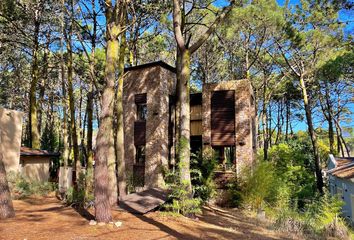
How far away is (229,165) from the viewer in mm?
15328

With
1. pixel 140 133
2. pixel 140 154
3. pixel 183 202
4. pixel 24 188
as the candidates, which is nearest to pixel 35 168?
pixel 24 188

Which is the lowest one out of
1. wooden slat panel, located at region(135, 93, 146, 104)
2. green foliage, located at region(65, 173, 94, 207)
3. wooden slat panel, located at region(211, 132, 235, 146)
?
green foliage, located at region(65, 173, 94, 207)

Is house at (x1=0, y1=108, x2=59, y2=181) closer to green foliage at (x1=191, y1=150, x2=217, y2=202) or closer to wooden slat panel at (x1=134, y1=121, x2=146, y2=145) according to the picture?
wooden slat panel at (x1=134, y1=121, x2=146, y2=145)

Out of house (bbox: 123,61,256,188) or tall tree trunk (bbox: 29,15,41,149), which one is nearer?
house (bbox: 123,61,256,188)

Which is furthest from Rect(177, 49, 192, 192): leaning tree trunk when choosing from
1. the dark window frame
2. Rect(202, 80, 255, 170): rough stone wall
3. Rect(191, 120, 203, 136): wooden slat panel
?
the dark window frame

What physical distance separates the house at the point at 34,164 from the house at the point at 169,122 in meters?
5.91

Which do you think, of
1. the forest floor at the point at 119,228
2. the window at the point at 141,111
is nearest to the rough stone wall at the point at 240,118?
the window at the point at 141,111

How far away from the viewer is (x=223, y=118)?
51.2 ft

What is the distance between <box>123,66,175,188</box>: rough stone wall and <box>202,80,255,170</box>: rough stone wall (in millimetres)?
2205

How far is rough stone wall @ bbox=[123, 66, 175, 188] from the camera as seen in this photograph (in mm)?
15773

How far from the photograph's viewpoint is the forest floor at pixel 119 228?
5922mm

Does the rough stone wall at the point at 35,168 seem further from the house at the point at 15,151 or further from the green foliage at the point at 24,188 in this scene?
the green foliage at the point at 24,188

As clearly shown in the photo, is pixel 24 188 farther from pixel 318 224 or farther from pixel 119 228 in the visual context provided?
pixel 318 224

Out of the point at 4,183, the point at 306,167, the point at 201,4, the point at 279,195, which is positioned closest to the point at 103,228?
the point at 4,183
